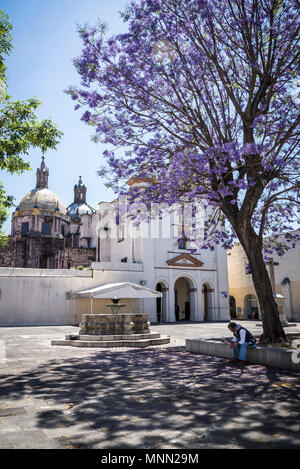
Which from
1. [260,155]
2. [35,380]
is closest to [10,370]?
[35,380]

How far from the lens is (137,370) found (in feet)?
24.0

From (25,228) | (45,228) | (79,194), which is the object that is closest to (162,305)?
(45,228)

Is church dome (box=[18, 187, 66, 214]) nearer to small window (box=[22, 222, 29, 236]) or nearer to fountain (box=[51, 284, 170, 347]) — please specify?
small window (box=[22, 222, 29, 236])

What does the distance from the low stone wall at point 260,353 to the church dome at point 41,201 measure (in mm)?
46675

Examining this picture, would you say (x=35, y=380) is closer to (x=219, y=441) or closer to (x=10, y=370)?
(x=10, y=370)

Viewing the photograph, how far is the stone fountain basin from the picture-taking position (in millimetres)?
12781

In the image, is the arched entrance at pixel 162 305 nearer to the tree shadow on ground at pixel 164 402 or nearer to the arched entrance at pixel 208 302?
the arched entrance at pixel 208 302

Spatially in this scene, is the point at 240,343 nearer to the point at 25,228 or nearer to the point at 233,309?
the point at 233,309

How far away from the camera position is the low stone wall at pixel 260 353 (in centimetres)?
718

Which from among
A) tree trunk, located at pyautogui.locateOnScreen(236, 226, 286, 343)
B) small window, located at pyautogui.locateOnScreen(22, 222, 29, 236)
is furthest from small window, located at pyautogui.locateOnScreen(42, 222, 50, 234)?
tree trunk, located at pyautogui.locateOnScreen(236, 226, 286, 343)

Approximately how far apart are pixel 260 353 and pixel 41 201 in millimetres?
50045

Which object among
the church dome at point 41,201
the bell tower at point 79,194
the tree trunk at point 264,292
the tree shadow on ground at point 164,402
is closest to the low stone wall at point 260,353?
the tree shadow on ground at point 164,402

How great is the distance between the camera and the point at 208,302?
30250 millimetres

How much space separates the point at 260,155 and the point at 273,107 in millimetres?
2324
